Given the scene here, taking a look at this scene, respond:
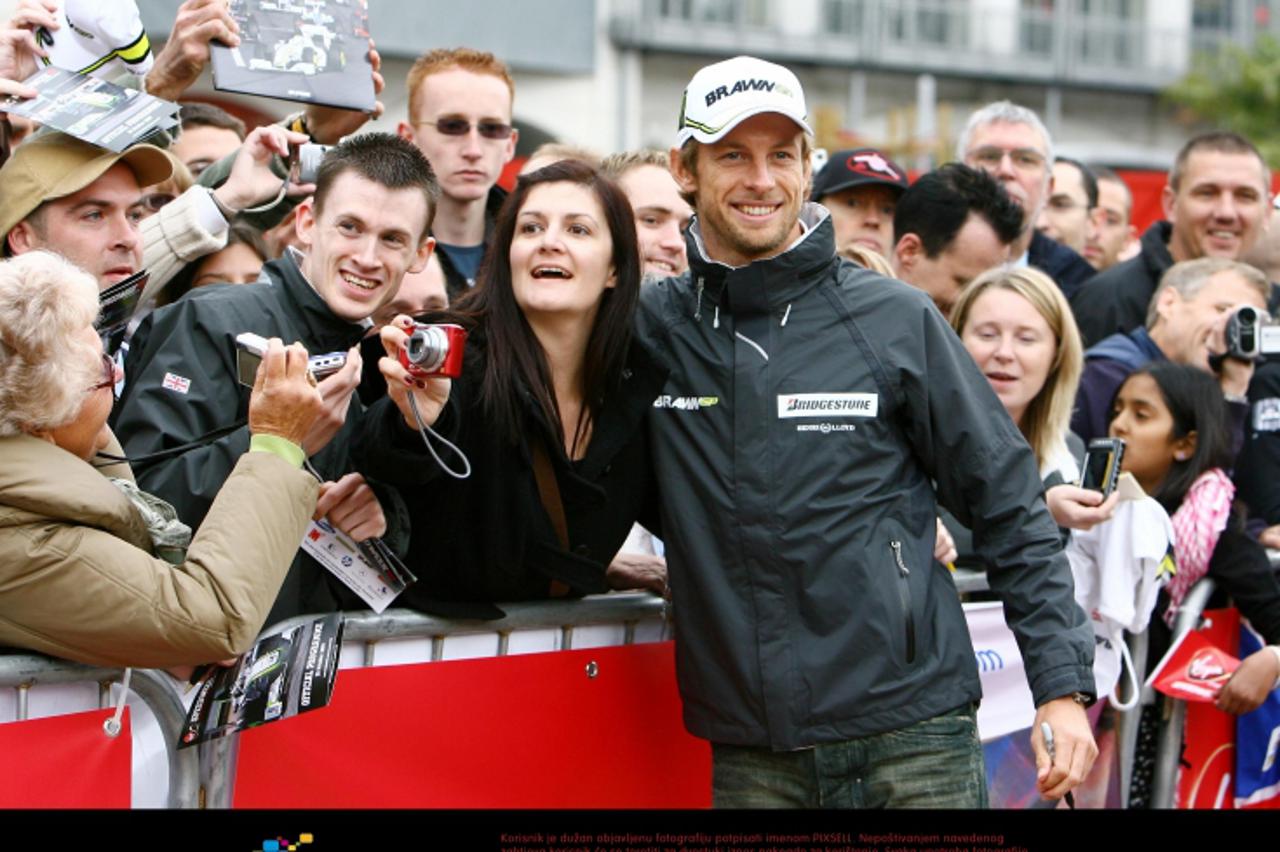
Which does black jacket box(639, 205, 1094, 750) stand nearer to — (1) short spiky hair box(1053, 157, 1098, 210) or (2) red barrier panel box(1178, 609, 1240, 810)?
(2) red barrier panel box(1178, 609, 1240, 810)

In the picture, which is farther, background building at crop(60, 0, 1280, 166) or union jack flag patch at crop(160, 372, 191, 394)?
background building at crop(60, 0, 1280, 166)

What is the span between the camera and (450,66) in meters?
5.47

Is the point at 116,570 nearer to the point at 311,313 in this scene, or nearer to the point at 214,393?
the point at 214,393

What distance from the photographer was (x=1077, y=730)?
3.49 meters

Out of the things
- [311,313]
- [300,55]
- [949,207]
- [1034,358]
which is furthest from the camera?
[949,207]

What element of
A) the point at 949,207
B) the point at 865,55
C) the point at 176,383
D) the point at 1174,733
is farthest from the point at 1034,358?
the point at 865,55

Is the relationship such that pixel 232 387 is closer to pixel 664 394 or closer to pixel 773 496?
pixel 664 394

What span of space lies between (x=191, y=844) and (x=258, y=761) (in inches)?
10.8

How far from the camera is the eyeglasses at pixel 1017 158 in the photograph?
6938mm

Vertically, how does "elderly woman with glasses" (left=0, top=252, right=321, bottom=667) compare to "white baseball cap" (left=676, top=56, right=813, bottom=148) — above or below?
below

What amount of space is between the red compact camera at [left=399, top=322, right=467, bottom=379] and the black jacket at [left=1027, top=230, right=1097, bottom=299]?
4518 millimetres

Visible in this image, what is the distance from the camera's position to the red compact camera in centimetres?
319

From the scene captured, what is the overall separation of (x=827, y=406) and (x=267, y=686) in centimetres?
131

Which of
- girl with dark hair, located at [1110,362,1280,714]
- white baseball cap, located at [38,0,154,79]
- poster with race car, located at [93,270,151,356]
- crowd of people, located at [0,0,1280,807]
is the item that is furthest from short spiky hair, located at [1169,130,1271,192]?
poster with race car, located at [93,270,151,356]
